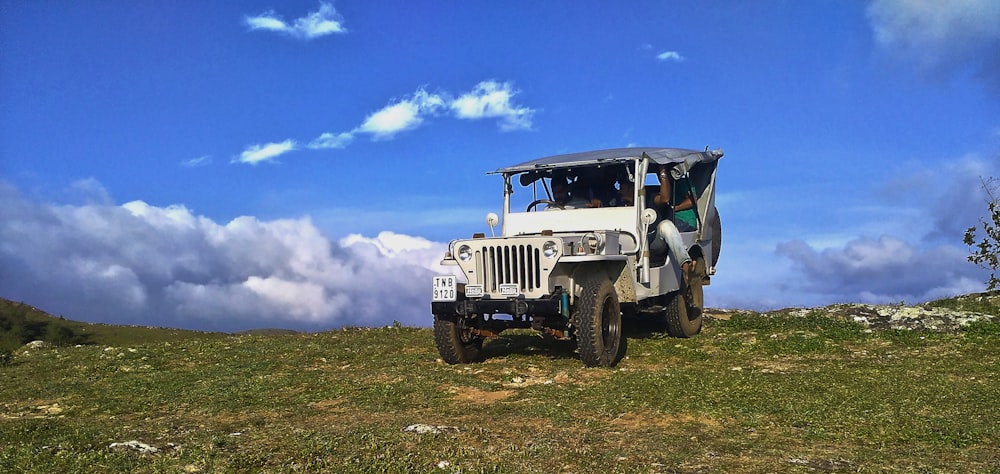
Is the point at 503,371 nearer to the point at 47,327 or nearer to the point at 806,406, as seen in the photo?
the point at 806,406

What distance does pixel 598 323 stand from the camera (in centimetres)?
1100

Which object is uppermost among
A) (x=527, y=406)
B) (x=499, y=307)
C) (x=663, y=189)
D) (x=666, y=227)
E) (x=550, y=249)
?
(x=663, y=189)

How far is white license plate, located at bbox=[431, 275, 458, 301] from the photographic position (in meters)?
11.5

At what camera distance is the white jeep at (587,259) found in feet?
36.8

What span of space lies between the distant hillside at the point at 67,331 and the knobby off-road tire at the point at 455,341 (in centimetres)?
1282

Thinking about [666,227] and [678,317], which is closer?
[666,227]

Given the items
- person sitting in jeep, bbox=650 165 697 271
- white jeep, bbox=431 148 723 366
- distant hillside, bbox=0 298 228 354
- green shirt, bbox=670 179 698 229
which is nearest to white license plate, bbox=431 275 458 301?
white jeep, bbox=431 148 723 366

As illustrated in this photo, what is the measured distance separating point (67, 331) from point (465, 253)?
66.2 feet

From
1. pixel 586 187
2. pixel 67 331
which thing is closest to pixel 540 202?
pixel 586 187

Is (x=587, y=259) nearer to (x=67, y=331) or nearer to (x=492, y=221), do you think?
(x=492, y=221)

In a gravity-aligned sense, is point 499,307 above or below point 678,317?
above

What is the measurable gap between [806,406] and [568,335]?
3659 millimetres

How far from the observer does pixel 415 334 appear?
1741cm

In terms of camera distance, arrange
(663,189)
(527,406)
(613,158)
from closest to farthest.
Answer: (527,406) < (613,158) < (663,189)
